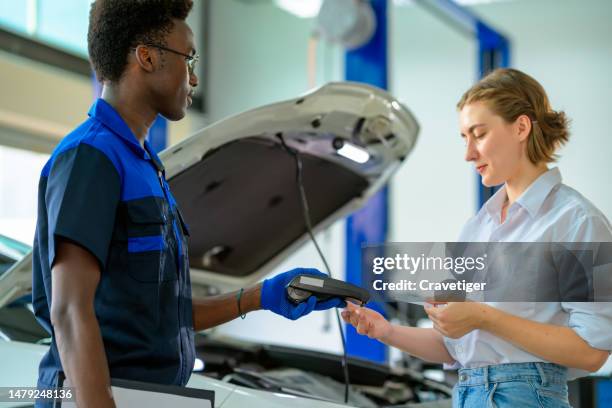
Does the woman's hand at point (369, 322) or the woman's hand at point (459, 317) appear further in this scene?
the woman's hand at point (369, 322)

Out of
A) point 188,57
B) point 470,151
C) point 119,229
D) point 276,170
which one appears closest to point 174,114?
point 188,57

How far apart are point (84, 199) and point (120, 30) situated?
1.24 feet

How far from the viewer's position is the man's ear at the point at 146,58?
1.68 meters

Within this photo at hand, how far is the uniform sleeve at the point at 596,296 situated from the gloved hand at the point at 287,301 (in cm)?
50

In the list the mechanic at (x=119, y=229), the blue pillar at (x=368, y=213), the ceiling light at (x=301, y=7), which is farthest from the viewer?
the ceiling light at (x=301, y=7)

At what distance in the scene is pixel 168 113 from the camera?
174 centimetres

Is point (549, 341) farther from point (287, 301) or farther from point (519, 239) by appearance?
point (287, 301)

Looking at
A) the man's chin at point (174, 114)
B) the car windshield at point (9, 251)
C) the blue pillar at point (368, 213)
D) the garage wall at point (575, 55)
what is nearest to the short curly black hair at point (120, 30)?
the man's chin at point (174, 114)

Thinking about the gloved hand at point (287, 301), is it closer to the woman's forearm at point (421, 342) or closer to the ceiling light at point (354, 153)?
the woman's forearm at point (421, 342)

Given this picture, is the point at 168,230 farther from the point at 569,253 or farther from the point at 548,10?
the point at 548,10

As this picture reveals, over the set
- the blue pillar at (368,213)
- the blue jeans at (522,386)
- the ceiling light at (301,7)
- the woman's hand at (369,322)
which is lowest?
the blue jeans at (522,386)

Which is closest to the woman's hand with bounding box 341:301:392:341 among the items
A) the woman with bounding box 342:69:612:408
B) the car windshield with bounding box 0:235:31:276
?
the woman with bounding box 342:69:612:408

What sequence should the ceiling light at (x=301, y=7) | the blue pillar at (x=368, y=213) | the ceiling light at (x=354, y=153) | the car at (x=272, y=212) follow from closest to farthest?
the car at (x=272, y=212)
the ceiling light at (x=354, y=153)
the blue pillar at (x=368, y=213)
the ceiling light at (x=301, y=7)

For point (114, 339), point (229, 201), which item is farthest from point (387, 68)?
point (114, 339)
